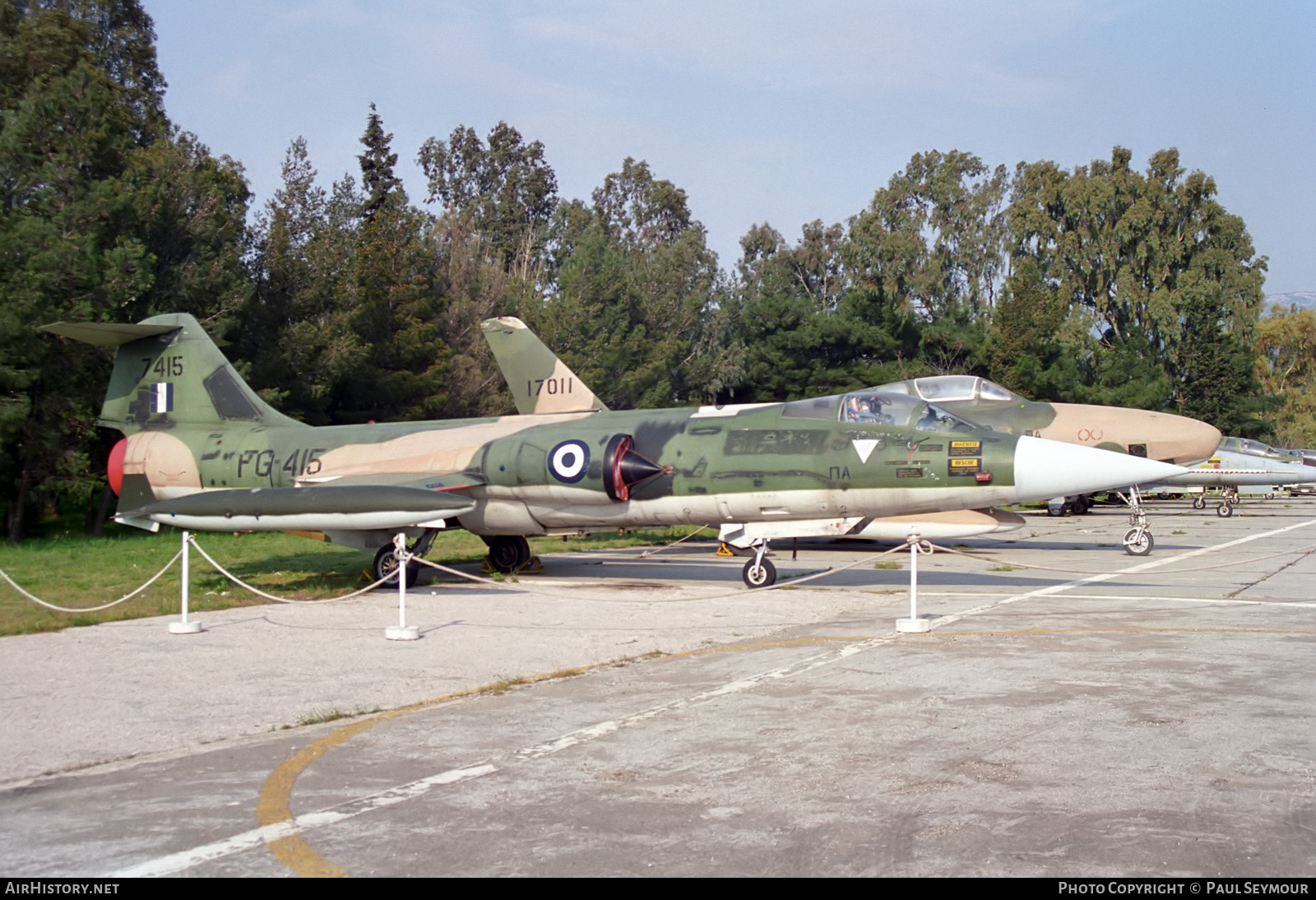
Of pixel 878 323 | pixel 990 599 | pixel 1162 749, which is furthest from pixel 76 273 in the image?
pixel 878 323

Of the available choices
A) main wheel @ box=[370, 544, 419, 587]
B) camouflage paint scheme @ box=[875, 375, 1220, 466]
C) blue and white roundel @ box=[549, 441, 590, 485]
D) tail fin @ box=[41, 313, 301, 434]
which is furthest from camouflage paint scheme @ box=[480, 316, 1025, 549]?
tail fin @ box=[41, 313, 301, 434]

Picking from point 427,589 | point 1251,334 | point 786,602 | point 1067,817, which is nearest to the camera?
point 1067,817

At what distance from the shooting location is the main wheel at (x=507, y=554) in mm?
16781

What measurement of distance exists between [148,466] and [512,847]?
45.6ft

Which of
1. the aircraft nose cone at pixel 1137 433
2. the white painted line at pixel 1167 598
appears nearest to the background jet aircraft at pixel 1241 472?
the aircraft nose cone at pixel 1137 433

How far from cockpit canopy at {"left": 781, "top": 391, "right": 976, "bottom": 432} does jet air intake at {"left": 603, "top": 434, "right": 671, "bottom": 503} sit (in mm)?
1792

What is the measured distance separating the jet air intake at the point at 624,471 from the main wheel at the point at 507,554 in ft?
11.8

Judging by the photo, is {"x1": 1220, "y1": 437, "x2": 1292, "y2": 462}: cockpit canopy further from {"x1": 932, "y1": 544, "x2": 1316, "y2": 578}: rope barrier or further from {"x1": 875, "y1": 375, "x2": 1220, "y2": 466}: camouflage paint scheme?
{"x1": 932, "y1": 544, "x2": 1316, "y2": 578}: rope barrier

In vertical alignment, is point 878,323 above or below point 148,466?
above

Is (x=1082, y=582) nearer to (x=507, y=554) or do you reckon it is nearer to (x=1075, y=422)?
(x=1075, y=422)

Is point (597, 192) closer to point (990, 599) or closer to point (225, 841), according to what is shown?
point (990, 599)

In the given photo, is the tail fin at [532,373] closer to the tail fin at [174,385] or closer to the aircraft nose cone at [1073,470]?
the tail fin at [174,385]

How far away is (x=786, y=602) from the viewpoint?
12711mm

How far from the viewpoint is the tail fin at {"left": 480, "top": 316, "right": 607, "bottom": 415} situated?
20.2 m
